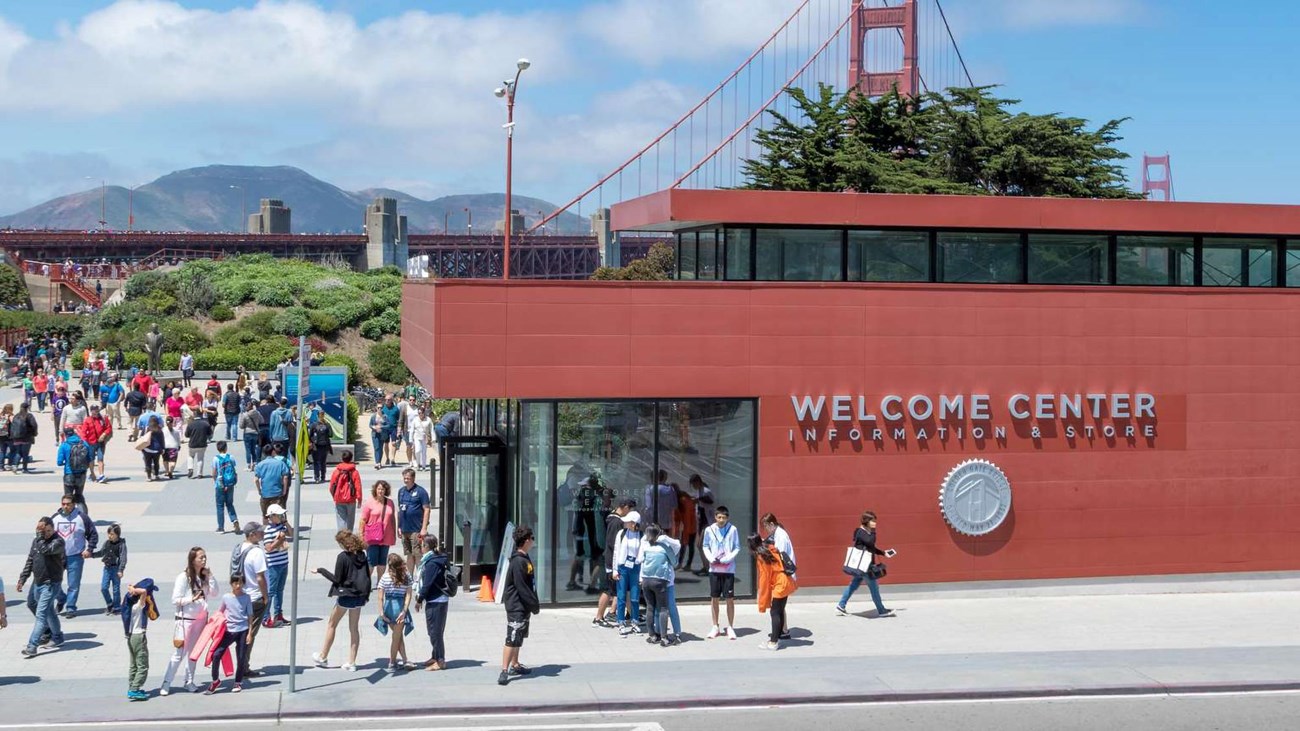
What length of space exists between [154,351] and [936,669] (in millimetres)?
38074

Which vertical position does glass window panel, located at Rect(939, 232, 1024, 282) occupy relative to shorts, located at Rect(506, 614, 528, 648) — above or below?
above

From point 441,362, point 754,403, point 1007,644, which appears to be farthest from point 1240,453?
point 441,362

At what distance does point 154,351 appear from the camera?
48125 mm

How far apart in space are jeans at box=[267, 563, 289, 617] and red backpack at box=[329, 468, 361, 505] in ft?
12.9

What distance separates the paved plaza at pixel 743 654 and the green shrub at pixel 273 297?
4720 centimetres

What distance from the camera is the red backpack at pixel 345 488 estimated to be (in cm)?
2188

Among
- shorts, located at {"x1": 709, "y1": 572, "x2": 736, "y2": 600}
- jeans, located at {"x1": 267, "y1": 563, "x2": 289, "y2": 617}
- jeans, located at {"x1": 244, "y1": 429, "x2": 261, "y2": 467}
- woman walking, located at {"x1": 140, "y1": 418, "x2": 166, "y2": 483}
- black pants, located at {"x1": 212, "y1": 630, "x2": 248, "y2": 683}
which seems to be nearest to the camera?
black pants, located at {"x1": 212, "y1": 630, "x2": 248, "y2": 683}

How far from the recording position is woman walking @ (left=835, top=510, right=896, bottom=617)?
1862cm

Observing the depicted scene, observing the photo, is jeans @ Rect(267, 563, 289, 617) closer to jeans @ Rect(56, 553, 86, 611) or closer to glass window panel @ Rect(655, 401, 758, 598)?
jeans @ Rect(56, 553, 86, 611)

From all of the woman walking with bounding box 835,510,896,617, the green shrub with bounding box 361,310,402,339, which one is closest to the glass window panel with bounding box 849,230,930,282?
the woman walking with bounding box 835,510,896,617

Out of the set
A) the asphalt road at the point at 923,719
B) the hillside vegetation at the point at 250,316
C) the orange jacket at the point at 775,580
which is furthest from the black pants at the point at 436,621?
the hillside vegetation at the point at 250,316

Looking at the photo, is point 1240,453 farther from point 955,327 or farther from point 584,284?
point 584,284

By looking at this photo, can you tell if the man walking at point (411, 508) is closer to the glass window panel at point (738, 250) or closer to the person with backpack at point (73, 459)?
the glass window panel at point (738, 250)

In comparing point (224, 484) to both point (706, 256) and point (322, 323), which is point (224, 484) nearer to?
point (706, 256)
